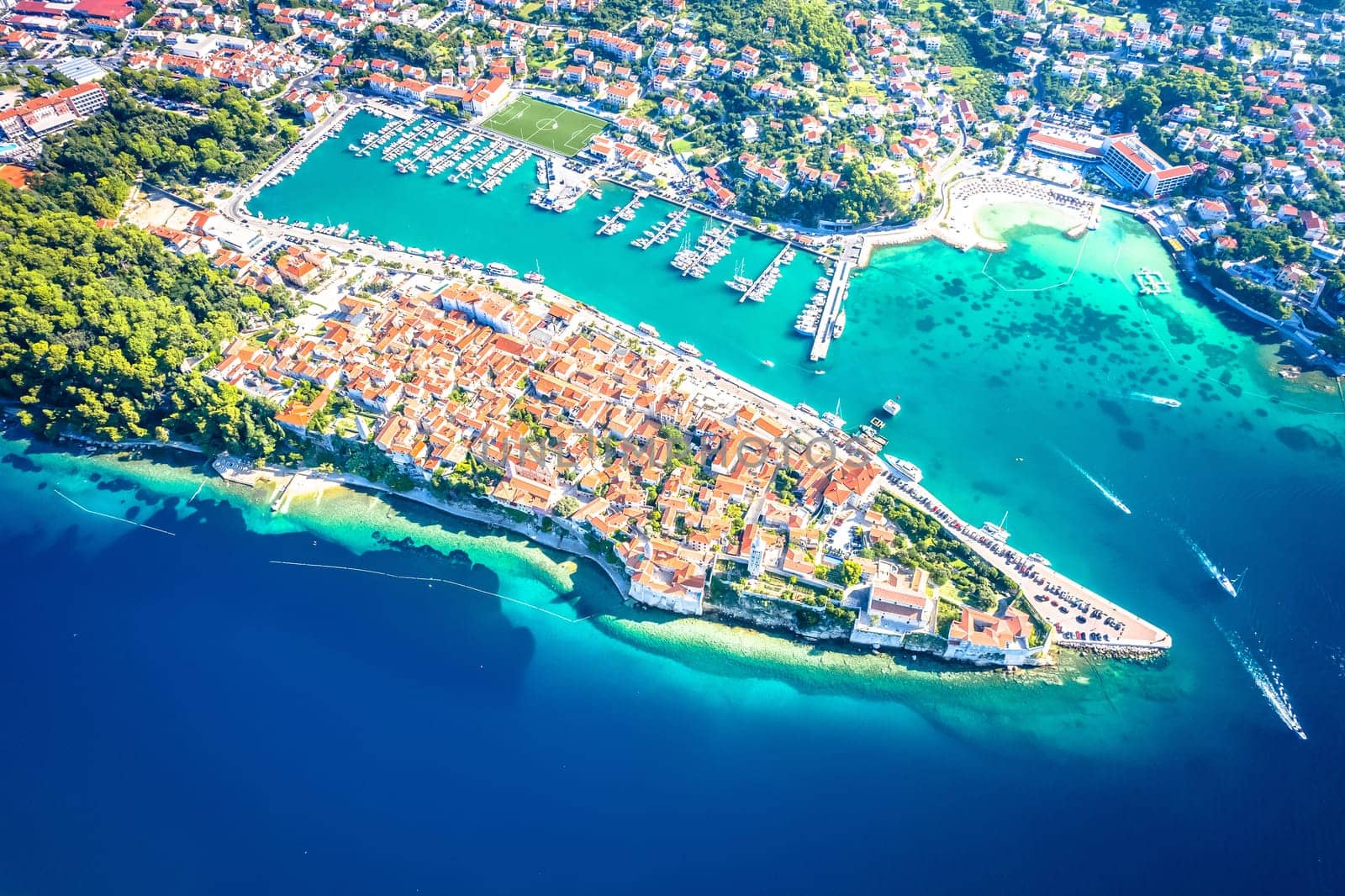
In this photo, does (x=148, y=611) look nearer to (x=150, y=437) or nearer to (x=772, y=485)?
(x=150, y=437)

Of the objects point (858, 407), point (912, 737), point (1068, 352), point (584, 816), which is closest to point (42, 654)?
point (584, 816)

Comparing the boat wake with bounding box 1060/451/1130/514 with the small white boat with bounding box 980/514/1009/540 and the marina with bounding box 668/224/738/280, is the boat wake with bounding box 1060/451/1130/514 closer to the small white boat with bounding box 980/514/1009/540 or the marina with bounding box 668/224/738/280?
the small white boat with bounding box 980/514/1009/540

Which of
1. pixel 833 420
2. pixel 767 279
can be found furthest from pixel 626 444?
pixel 767 279

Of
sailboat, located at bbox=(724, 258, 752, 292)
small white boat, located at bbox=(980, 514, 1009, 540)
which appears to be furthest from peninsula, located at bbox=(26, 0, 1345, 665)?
small white boat, located at bbox=(980, 514, 1009, 540)

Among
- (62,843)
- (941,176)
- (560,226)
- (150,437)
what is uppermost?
(941,176)

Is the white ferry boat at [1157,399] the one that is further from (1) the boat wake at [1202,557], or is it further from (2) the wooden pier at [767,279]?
(2) the wooden pier at [767,279]

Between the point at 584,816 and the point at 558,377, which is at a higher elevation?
the point at 558,377

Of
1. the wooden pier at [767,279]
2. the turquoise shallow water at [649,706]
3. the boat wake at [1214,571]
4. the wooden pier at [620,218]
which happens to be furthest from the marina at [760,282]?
the boat wake at [1214,571]

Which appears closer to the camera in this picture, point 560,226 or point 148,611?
point 148,611
